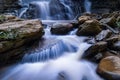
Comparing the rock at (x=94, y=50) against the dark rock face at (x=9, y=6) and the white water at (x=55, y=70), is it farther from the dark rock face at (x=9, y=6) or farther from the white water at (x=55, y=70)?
the dark rock face at (x=9, y=6)

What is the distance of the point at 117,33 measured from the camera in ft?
26.8

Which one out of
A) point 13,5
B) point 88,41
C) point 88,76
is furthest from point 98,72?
point 13,5

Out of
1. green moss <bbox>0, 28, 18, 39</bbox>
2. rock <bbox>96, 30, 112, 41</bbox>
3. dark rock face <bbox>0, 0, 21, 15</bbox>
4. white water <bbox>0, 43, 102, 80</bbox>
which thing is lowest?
white water <bbox>0, 43, 102, 80</bbox>

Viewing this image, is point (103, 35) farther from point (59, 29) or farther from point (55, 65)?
point (55, 65)

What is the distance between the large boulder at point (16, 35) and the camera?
633cm

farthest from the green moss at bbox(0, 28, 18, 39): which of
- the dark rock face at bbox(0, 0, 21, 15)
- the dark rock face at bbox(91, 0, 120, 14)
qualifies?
the dark rock face at bbox(91, 0, 120, 14)

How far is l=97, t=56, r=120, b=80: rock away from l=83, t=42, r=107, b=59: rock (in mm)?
582

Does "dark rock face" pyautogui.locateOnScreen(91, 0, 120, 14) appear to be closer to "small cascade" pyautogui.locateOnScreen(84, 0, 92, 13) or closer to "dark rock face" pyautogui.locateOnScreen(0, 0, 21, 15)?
"small cascade" pyautogui.locateOnScreen(84, 0, 92, 13)

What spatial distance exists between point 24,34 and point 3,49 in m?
0.83

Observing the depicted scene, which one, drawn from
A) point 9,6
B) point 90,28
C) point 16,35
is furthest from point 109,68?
point 9,6

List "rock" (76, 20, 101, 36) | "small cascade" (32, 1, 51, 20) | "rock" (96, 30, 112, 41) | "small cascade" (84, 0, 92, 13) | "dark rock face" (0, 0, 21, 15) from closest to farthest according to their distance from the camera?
"rock" (96, 30, 112, 41)
"rock" (76, 20, 101, 36)
"small cascade" (32, 1, 51, 20)
"dark rock face" (0, 0, 21, 15)
"small cascade" (84, 0, 92, 13)

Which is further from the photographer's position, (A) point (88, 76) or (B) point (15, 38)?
(B) point (15, 38)

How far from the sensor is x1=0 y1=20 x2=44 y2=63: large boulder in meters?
6.33

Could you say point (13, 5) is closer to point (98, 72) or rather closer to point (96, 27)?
point (96, 27)
